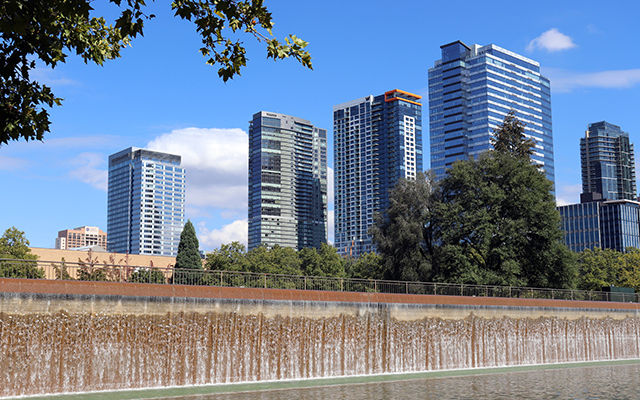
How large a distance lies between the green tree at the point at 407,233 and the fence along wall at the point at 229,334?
1479 cm

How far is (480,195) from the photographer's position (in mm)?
63188

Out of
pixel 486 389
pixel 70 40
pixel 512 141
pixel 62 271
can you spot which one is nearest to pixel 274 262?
pixel 512 141

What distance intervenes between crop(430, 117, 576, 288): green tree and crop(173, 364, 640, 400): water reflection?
19879mm

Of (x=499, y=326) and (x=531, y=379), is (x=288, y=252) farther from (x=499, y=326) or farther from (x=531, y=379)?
(x=531, y=379)

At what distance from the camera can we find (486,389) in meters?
32.9

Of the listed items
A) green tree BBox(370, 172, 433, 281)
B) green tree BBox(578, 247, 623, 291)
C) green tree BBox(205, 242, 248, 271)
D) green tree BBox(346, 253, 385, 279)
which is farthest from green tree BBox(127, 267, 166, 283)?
green tree BBox(578, 247, 623, 291)

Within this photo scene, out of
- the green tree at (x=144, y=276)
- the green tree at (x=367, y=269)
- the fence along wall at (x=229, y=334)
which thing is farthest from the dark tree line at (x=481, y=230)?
the green tree at (x=144, y=276)

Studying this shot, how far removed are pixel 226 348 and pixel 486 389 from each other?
13129 mm

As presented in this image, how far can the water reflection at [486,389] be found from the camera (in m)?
29.2

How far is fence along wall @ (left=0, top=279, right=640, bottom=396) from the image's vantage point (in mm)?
28438

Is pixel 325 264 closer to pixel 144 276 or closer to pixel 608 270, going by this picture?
pixel 608 270

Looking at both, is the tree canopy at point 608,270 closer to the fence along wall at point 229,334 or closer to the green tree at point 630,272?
the green tree at point 630,272

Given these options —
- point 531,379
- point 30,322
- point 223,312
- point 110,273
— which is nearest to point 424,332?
point 531,379

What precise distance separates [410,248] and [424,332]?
2231 cm
